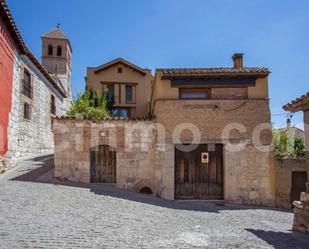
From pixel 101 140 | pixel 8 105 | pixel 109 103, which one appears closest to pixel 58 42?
pixel 109 103

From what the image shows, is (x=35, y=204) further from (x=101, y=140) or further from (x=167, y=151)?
(x=167, y=151)

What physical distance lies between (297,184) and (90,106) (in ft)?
35.4

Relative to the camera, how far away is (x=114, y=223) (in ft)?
18.6

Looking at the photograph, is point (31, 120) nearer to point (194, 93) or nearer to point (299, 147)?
point (194, 93)

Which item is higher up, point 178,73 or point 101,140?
point 178,73

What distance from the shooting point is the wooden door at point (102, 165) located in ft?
34.1

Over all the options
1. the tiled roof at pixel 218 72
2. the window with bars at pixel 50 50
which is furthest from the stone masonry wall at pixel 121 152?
the window with bars at pixel 50 50

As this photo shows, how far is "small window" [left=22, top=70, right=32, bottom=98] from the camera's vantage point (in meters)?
13.4

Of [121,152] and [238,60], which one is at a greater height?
[238,60]

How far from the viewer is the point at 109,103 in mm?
18984

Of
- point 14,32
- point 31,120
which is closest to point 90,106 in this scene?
point 31,120

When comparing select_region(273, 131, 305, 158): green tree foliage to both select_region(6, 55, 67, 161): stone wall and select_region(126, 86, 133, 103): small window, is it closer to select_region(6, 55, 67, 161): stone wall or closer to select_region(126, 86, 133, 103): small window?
select_region(6, 55, 67, 161): stone wall

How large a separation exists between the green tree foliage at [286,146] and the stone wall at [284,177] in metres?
0.38

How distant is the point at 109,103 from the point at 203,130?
982 cm
